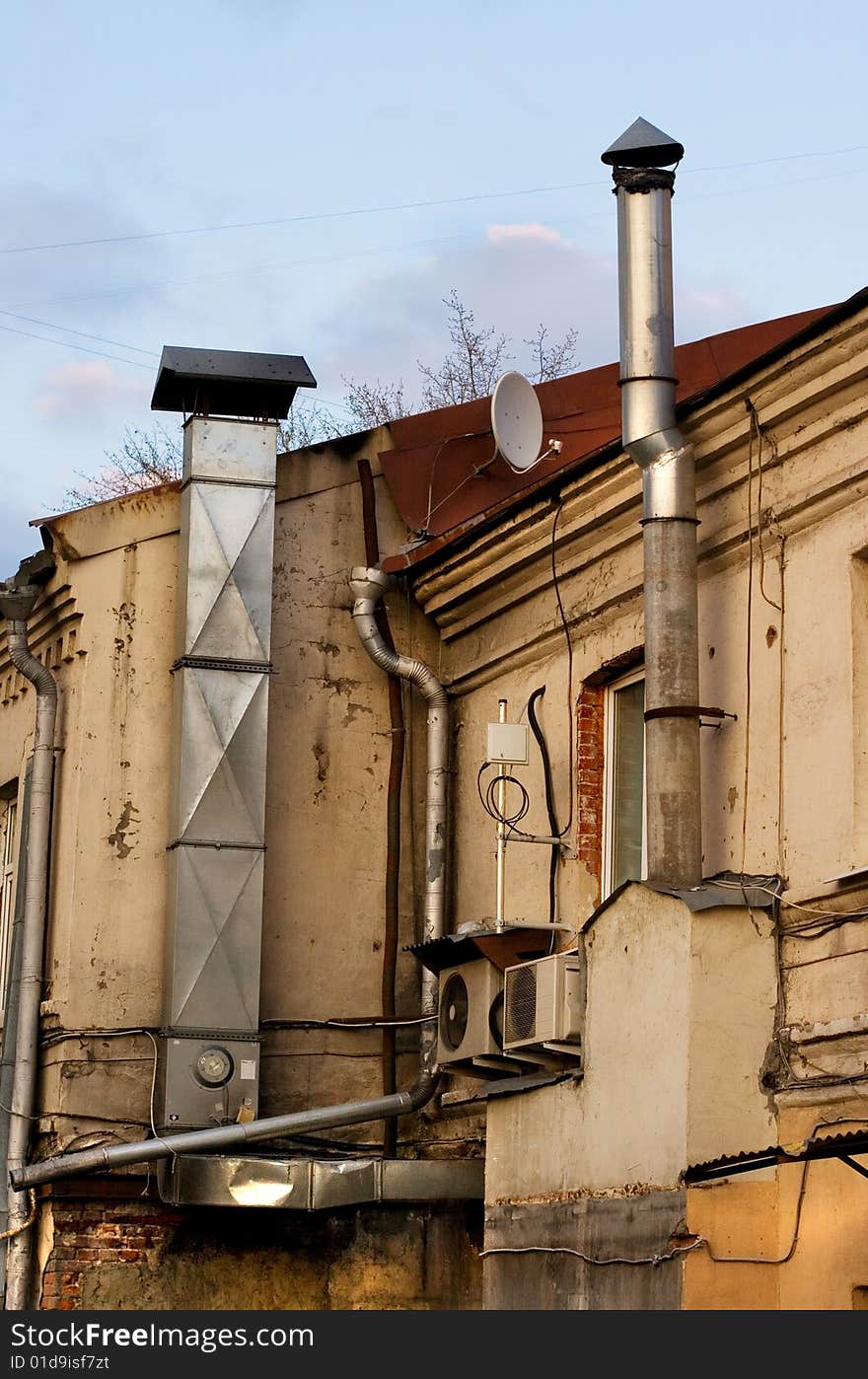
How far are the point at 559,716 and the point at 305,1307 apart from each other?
12.4 feet

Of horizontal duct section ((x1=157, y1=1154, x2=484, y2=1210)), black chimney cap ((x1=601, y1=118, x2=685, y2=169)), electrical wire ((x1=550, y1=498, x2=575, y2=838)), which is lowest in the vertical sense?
horizontal duct section ((x1=157, y1=1154, x2=484, y2=1210))

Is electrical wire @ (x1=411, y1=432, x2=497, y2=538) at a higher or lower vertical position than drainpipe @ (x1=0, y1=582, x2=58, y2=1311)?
higher

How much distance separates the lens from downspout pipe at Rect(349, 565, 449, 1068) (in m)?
12.6

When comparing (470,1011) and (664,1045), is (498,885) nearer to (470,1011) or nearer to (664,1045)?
(470,1011)

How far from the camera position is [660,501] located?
32.6 feet

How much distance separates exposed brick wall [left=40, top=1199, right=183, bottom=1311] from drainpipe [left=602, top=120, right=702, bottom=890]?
161 inches

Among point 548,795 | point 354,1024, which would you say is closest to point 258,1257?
point 354,1024

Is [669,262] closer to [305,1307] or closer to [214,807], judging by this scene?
[214,807]

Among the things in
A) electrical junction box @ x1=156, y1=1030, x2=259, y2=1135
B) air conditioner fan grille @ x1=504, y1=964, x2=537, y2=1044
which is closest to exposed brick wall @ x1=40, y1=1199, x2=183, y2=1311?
electrical junction box @ x1=156, y1=1030, x2=259, y2=1135

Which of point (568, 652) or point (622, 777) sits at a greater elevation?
point (568, 652)

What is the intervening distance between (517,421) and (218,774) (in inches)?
121

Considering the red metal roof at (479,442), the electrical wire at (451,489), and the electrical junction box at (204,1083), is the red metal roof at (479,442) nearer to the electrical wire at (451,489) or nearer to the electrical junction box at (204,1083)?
the electrical wire at (451,489)

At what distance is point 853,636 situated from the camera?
30.1 feet

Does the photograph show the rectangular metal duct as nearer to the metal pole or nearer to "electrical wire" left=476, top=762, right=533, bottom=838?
"electrical wire" left=476, top=762, right=533, bottom=838
